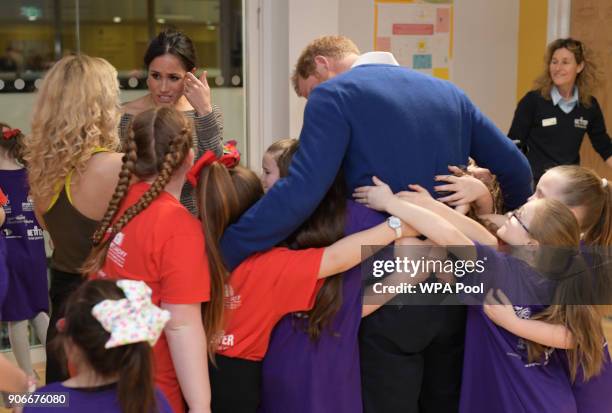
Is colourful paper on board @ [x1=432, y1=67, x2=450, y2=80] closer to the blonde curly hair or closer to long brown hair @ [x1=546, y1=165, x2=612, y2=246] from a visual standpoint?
long brown hair @ [x1=546, y1=165, x2=612, y2=246]

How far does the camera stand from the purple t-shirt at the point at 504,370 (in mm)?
2131

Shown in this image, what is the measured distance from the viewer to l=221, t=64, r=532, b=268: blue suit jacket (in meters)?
1.95

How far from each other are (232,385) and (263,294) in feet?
0.87

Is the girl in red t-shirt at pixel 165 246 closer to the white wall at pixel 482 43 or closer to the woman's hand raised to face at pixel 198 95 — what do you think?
the woman's hand raised to face at pixel 198 95

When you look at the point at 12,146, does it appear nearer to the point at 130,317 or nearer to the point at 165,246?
the point at 165,246

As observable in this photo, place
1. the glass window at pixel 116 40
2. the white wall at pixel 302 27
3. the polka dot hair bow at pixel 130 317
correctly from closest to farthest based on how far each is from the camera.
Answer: the polka dot hair bow at pixel 130 317 → the glass window at pixel 116 40 → the white wall at pixel 302 27

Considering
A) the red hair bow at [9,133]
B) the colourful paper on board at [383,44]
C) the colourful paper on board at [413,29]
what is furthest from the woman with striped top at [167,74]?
the colourful paper on board at [413,29]

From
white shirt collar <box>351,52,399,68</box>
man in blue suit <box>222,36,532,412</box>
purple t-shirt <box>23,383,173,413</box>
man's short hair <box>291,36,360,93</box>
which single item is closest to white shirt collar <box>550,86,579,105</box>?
man's short hair <box>291,36,360,93</box>

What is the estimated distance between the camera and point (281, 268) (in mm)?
2014

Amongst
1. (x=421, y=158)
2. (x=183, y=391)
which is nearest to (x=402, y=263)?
(x=421, y=158)

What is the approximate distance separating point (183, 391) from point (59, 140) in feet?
2.52

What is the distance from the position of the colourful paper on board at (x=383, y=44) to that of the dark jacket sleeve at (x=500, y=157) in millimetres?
2552

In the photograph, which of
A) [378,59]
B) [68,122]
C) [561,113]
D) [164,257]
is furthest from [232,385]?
[561,113]

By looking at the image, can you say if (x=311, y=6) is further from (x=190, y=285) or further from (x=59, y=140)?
(x=190, y=285)
